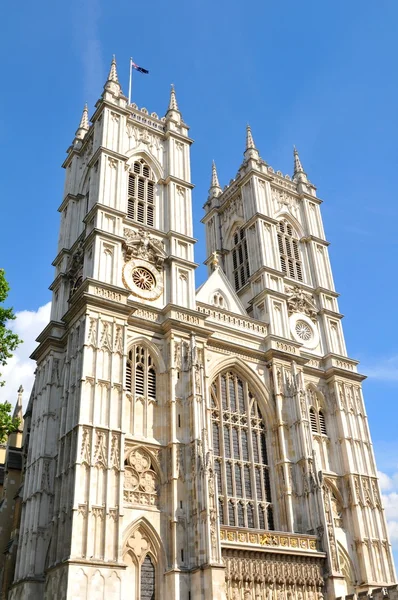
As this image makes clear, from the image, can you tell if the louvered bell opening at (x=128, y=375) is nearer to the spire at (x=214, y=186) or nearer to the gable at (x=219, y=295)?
the gable at (x=219, y=295)

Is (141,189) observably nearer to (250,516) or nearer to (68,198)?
(68,198)

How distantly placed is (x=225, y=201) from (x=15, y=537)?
25.5 m

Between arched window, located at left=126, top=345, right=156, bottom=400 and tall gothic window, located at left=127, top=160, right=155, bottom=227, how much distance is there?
7.98 meters

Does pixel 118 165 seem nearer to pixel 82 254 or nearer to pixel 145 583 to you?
pixel 82 254

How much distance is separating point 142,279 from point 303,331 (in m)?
11.0

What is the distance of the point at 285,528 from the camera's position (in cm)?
2895

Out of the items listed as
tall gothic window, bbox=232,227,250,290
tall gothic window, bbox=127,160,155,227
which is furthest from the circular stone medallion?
tall gothic window, bbox=127,160,155,227

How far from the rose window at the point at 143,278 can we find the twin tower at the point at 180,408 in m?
0.10

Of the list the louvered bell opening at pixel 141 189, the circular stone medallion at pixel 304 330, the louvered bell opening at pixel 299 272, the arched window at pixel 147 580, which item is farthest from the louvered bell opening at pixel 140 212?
the arched window at pixel 147 580

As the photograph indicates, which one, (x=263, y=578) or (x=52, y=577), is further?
(x=263, y=578)

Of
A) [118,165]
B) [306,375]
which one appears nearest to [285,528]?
[306,375]

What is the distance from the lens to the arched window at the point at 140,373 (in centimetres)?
2869

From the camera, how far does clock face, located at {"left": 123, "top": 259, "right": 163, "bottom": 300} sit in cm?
3117

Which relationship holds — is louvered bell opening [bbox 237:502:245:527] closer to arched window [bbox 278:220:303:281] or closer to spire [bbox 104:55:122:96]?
arched window [bbox 278:220:303:281]
